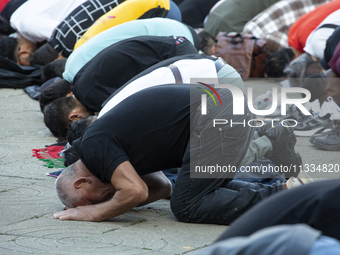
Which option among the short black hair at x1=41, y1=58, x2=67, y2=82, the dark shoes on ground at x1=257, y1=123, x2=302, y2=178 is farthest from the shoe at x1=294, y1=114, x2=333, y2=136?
the short black hair at x1=41, y1=58, x2=67, y2=82

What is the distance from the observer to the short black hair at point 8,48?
7757 mm

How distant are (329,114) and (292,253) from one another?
4113mm

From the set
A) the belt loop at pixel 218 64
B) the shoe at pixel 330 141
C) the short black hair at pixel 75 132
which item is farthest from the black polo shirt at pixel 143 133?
the shoe at pixel 330 141

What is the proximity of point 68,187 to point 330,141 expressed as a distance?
251 centimetres

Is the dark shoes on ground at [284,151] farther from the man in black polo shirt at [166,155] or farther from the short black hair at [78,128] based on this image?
the short black hair at [78,128]

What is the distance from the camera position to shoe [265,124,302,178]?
3424 mm

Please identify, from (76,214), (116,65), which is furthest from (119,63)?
(76,214)

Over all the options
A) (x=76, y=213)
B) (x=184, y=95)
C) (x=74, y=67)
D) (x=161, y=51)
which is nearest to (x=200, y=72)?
(x=184, y=95)

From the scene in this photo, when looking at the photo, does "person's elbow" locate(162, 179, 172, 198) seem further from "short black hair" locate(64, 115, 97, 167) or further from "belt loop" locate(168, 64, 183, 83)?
"short black hair" locate(64, 115, 97, 167)

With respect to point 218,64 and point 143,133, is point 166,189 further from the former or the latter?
point 218,64

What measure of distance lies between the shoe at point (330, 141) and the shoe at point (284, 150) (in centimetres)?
87

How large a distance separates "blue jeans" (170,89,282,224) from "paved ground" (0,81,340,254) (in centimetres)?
8

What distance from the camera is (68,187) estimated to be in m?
2.67

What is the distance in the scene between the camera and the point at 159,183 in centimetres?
293
